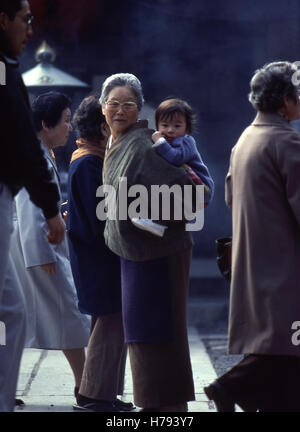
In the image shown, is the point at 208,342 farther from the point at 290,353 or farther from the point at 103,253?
the point at 290,353

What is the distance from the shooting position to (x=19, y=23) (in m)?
4.31

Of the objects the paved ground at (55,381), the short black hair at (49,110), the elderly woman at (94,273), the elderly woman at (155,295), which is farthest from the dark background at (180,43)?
the elderly woman at (155,295)

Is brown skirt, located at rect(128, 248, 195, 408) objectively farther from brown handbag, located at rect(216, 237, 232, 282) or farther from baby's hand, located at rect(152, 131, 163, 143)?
baby's hand, located at rect(152, 131, 163, 143)

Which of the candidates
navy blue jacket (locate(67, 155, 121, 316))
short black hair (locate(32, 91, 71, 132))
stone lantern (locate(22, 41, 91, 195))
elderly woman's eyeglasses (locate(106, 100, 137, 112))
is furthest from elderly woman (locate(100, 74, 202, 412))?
stone lantern (locate(22, 41, 91, 195))

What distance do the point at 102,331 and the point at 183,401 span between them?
945mm

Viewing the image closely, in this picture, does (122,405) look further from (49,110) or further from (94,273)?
(49,110)

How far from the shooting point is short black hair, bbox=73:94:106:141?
5.74 metres

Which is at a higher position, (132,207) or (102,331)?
(132,207)

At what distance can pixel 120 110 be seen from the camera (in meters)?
5.14

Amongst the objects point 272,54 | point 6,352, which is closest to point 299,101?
point 6,352

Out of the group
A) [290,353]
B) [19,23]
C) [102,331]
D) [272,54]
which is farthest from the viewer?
[272,54]

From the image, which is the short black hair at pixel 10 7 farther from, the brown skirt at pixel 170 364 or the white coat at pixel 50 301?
the white coat at pixel 50 301

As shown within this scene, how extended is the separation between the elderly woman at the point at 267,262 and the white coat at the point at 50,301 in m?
1.41

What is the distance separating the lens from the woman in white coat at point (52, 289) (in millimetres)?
5945
